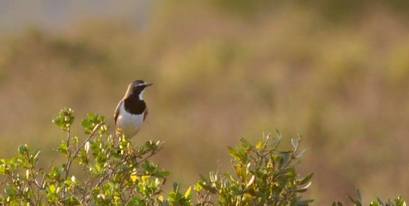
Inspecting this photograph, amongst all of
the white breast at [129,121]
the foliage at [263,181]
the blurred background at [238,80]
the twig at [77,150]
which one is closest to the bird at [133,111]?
the white breast at [129,121]

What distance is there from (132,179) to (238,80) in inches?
660

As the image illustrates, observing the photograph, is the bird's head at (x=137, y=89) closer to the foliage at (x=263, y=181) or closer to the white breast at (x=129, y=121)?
the white breast at (x=129, y=121)

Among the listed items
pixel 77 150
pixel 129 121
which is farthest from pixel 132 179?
pixel 129 121

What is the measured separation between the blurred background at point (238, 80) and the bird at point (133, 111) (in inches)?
169

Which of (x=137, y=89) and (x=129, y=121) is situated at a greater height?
(x=137, y=89)

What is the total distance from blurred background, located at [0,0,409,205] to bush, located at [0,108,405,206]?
6480mm

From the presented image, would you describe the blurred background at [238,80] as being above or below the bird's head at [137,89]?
above

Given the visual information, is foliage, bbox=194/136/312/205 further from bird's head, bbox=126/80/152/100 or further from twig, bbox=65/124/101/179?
bird's head, bbox=126/80/152/100

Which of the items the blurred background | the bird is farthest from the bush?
the blurred background

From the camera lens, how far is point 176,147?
1545 centimetres

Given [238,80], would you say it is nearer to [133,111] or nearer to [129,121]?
[133,111]

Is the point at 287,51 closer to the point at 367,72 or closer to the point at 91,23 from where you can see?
the point at 367,72

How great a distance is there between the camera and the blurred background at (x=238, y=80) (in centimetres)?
1495

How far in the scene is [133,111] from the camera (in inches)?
261
